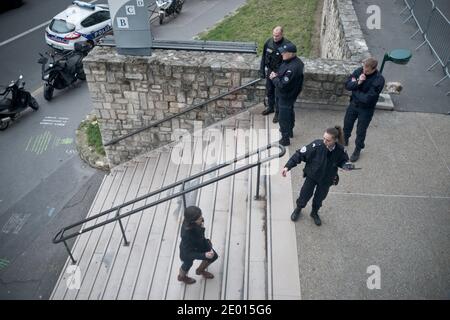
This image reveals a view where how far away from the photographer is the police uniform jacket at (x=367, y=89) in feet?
17.7

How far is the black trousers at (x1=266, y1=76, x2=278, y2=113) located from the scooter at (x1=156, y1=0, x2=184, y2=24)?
10.2 m

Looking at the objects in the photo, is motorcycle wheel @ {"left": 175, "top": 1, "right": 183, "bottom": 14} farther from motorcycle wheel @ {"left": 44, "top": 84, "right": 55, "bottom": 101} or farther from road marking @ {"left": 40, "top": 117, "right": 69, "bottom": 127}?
road marking @ {"left": 40, "top": 117, "right": 69, "bottom": 127}

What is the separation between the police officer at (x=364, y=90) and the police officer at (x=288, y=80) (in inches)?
29.6

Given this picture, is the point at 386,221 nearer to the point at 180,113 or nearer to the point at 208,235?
the point at 208,235

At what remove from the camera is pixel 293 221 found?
5.36 meters

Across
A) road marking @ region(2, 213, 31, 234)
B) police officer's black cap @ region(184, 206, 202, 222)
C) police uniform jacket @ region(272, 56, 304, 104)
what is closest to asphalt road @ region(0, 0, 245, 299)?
road marking @ region(2, 213, 31, 234)

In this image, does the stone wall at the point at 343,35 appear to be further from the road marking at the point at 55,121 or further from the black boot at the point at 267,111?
the road marking at the point at 55,121

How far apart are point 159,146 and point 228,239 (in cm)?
361

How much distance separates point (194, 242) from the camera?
176 inches

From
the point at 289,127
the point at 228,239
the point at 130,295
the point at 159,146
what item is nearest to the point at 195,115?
the point at 159,146

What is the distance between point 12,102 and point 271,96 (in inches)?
296

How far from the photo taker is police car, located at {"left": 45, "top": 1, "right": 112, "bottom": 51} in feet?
42.7

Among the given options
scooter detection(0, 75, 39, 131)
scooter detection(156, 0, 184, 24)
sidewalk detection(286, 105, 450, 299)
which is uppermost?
sidewalk detection(286, 105, 450, 299)

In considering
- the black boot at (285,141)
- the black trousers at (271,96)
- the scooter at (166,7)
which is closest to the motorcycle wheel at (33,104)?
the scooter at (166,7)
